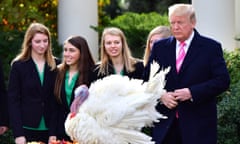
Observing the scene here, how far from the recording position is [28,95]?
23.6ft

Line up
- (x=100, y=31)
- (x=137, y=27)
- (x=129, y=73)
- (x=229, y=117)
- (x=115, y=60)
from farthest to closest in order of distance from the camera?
(x=137, y=27) < (x=100, y=31) < (x=229, y=117) < (x=115, y=60) < (x=129, y=73)

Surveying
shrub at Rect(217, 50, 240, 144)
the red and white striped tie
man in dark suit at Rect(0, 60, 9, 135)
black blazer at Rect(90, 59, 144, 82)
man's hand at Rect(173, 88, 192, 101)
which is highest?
the red and white striped tie

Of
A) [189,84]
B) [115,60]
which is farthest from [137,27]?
[189,84]

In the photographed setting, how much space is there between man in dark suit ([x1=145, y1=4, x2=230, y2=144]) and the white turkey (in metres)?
0.34

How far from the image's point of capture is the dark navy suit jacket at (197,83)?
6043mm

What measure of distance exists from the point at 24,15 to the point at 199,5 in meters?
2.92

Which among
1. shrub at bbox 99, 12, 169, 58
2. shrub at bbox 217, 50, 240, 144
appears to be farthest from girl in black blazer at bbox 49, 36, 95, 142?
shrub at bbox 99, 12, 169, 58

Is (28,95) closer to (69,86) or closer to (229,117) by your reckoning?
(69,86)

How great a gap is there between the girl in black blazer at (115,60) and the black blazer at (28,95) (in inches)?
22.4

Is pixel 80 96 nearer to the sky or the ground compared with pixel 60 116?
nearer to the sky

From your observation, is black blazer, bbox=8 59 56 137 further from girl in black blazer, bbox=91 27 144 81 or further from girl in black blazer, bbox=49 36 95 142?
girl in black blazer, bbox=91 27 144 81

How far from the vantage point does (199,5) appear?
9758mm

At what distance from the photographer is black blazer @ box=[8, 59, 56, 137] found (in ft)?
23.5

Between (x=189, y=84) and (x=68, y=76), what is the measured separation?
5.20ft
